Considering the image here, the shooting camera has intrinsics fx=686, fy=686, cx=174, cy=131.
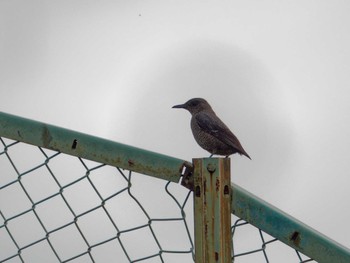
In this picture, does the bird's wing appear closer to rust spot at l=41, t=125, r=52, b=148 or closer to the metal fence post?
rust spot at l=41, t=125, r=52, b=148

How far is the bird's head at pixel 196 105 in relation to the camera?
9.97m

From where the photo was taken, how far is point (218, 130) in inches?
339

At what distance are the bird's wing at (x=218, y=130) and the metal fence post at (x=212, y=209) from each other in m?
6.48

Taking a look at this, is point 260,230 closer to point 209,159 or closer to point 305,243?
point 305,243

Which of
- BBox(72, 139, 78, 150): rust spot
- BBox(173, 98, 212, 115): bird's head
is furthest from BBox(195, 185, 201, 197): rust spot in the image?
BBox(173, 98, 212, 115): bird's head

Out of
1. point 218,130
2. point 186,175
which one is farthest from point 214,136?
point 186,175

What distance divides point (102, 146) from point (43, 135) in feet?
0.69

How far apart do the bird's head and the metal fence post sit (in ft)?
26.3

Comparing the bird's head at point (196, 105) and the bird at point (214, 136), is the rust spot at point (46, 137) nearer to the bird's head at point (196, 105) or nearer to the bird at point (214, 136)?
the bird at point (214, 136)

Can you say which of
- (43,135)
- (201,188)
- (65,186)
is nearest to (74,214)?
(65,186)

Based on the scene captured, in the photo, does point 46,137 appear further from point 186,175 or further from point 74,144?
point 186,175

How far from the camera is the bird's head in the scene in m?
9.97

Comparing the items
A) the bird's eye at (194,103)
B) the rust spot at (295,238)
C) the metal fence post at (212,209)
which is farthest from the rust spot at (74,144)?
the bird's eye at (194,103)

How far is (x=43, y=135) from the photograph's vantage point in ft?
6.88
